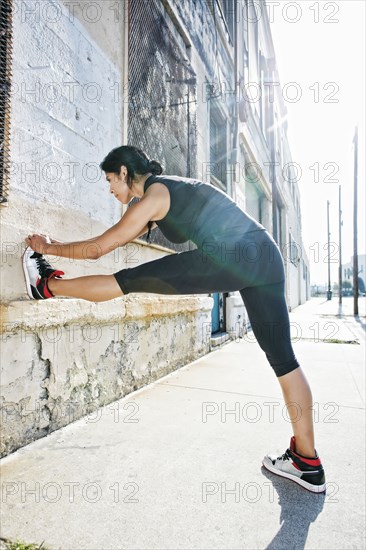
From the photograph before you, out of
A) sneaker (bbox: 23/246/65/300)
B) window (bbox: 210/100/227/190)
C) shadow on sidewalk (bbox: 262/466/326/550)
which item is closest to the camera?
shadow on sidewalk (bbox: 262/466/326/550)

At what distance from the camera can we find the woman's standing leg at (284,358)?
5.52ft

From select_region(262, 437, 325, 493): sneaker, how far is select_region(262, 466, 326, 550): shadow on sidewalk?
0.09 feet

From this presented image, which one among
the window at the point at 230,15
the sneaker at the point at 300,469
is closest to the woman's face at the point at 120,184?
the sneaker at the point at 300,469

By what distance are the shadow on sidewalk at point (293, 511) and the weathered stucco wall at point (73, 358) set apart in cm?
135

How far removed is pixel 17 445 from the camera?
1976 millimetres

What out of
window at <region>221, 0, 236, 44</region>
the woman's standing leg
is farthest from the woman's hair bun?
window at <region>221, 0, 236, 44</region>

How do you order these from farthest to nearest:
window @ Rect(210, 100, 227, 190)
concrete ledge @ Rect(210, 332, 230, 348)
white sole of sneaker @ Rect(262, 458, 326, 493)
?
window @ Rect(210, 100, 227, 190)
concrete ledge @ Rect(210, 332, 230, 348)
white sole of sneaker @ Rect(262, 458, 326, 493)

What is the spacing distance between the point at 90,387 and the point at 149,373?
0.93 m

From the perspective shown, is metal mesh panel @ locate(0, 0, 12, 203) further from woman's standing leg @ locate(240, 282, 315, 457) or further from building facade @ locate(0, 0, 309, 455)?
woman's standing leg @ locate(240, 282, 315, 457)

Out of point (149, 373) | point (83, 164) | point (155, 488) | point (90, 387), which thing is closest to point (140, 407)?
point (90, 387)

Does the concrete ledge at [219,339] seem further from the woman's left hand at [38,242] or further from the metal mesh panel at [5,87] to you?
the metal mesh panel at [5,87]

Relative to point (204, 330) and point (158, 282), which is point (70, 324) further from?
point (204, 330)

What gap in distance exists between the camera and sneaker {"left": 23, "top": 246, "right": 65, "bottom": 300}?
2.00 metres

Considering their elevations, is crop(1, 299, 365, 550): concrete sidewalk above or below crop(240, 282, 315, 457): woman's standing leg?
below
